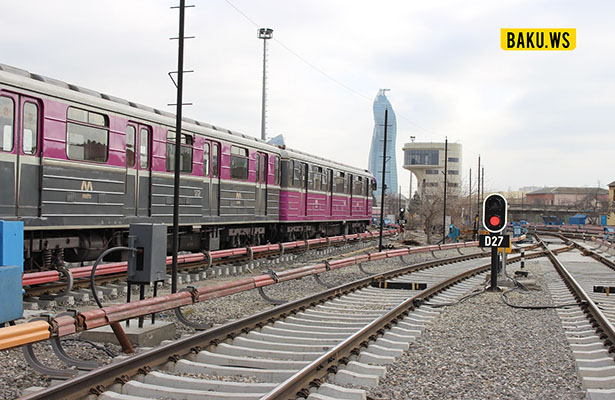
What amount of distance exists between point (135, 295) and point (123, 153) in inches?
120

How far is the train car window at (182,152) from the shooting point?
602 inches

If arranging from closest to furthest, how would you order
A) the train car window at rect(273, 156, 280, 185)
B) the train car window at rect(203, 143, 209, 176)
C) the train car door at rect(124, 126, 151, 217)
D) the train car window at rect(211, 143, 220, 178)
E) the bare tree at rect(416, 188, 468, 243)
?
the train car door at rect(124, 126, 151, 217)
the train car window at rect(203, 143, 209, 176)
the train car window at rect(211, 143, 220, 178)
the train car window at rect(273, 156, 280, 185)
the bare tree at rect(416, 188, 468, 243)

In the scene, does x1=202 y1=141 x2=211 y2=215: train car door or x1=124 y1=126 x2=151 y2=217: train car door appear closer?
x1=124 y1=126 x2=151 y2=217: train car door

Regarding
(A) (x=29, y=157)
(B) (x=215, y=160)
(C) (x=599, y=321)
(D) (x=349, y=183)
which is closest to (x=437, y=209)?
(D) (x=349, y=183)

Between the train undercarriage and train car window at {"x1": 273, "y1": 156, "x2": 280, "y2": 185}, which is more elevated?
train car window at {"x1": 273, "y1": 156, "x2": 280, "y2": 185}

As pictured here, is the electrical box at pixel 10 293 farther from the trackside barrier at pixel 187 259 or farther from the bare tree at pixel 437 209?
the bare tree at pixel 437 209

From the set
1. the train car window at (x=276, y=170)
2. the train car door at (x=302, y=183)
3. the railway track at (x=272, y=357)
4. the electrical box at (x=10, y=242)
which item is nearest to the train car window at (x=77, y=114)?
the electrical box at (x=10, y=242)

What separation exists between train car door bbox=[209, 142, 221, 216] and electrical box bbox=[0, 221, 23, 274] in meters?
8.47

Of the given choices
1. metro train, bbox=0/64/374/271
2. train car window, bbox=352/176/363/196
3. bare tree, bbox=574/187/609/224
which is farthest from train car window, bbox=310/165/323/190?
bare tree, bbox=574/187/609/224

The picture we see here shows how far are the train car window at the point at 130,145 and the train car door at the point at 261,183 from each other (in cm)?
672

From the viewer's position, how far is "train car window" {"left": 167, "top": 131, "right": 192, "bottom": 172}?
1530 centimetres

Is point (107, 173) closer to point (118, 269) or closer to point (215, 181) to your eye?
point (118, 269)

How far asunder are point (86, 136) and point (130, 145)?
55.1 inches

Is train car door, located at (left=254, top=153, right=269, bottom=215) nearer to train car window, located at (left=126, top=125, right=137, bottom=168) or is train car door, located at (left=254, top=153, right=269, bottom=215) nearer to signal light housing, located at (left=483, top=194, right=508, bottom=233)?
train car window, located at (left=126, top=125, right=137, bottom=168)
